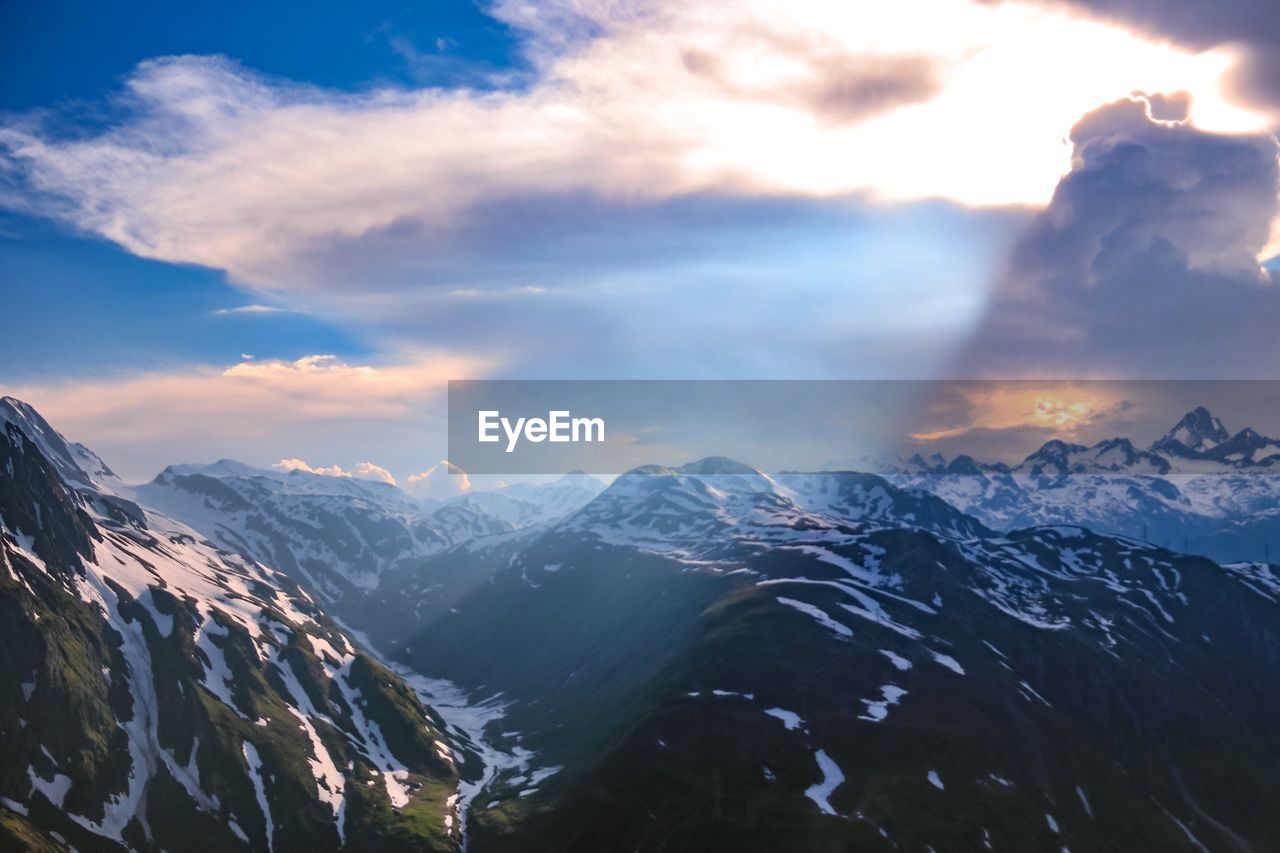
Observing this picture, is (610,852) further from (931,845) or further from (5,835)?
(5,835)

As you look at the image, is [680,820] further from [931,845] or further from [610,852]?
[931,845]

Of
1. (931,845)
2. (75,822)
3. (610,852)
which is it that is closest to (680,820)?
(610,852)

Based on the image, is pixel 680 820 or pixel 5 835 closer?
pixel 5 835

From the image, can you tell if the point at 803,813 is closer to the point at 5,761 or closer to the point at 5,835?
the point at 5,835

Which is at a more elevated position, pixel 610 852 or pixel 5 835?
pixel 5 835

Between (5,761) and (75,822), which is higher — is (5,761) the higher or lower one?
the higher one

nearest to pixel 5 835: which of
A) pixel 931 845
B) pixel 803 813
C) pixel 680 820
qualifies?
pixel 680 820

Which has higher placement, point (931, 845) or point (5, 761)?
point (5, 761)

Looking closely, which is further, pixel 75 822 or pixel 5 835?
pixel 75 822
